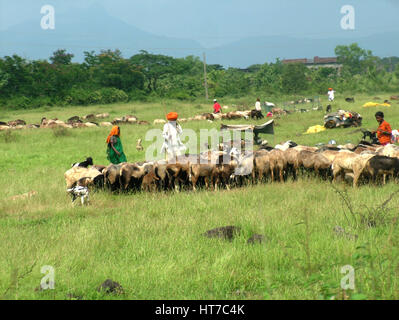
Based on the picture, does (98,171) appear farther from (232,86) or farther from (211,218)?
(232,86)

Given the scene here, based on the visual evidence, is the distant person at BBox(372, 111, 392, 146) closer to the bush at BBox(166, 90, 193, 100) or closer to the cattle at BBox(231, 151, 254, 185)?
the cattle at BBox(231, 151, 254, 185)

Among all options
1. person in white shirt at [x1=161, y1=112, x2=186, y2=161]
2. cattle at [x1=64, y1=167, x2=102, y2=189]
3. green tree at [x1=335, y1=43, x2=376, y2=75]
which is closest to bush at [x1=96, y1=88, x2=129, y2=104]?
person in white shirt at [x1=161, y1=112, x2=186, y2=161]

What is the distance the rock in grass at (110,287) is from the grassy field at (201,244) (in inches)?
3.0

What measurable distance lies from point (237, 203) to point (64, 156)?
9.12 meters

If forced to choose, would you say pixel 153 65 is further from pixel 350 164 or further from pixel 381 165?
pixel 381 165

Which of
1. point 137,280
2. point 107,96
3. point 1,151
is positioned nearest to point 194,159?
point 137,280

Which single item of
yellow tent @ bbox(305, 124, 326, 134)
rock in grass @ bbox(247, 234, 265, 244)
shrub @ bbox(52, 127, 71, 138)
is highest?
shrub @ bbox(52, 127, 71, 138)

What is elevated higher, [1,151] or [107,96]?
[107,96]

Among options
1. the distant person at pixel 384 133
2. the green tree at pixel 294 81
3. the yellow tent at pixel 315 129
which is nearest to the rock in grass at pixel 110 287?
the distant person at pixel 384 133

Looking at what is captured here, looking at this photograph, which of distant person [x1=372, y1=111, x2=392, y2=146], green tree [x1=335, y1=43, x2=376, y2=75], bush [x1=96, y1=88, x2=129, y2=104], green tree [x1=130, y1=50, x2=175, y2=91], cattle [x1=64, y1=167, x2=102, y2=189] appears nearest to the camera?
cattle [x1=64, y1=167, x2=102, y2=189]

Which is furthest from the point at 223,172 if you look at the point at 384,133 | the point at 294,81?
the point at 294,81

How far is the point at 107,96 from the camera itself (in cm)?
4088

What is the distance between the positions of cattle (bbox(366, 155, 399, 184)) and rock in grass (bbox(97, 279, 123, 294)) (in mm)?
6154

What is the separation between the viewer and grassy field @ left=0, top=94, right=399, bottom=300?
4.43 metres
